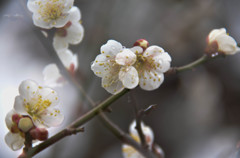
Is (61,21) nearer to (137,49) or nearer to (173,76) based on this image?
(137,49)

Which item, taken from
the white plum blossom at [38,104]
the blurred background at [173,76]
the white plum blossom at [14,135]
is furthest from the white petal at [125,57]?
the blurred background at [173,76]

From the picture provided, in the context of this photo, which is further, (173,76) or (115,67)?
→ (173,76)

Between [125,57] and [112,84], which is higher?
[125,57]

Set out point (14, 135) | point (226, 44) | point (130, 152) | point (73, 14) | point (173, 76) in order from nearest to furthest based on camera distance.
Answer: point (14, 135)
point (226, 44)
point (73, 14)
point (130, 152)
point (173, 76)

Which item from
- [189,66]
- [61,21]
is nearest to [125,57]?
[189,66]

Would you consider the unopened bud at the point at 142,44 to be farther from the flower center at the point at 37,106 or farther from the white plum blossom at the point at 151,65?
the flower center at the point at 37,106

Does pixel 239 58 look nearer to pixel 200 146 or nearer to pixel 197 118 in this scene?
pixel 197 118

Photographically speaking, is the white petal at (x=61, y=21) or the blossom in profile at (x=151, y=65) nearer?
the blossom in profile at (x=151, y=65)

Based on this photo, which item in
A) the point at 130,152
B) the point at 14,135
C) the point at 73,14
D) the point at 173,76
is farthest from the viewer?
the point at 173,76

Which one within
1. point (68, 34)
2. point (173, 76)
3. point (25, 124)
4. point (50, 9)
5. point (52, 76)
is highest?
point (50, 9)
